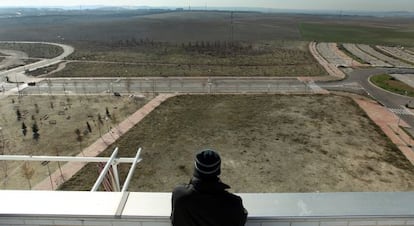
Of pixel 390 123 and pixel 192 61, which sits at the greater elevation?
pixel 192 61

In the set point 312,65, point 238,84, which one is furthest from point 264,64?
point 238,84

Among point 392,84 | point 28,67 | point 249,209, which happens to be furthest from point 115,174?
point 28,67

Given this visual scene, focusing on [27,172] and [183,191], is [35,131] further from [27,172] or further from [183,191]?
[183,191]

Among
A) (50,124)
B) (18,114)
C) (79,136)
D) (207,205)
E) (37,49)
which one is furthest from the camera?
(37,49)

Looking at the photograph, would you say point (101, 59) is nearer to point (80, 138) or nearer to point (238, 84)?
point (238, 84)

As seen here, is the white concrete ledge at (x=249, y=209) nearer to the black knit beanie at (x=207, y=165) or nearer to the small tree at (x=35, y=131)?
the black knit beanie at (x=207, y=165)

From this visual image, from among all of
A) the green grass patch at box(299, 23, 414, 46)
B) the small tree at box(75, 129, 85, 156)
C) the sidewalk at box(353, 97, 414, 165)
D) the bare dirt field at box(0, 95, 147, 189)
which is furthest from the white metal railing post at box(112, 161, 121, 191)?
the green grass patch at box(299, 23, 414, 46)
